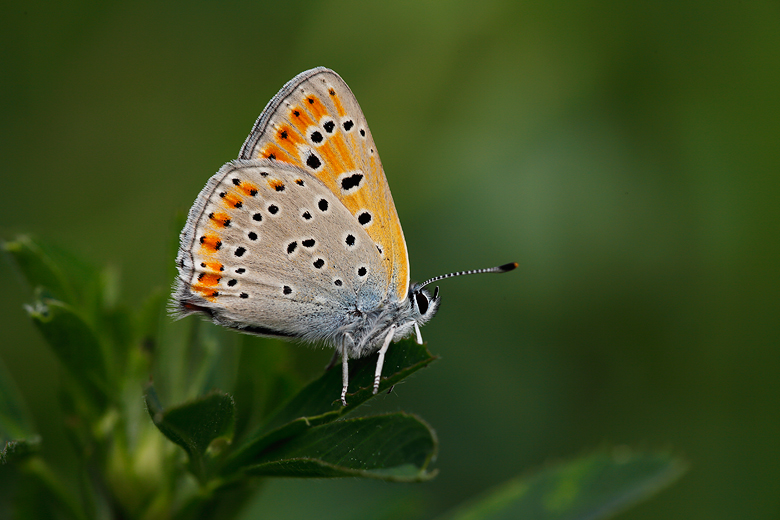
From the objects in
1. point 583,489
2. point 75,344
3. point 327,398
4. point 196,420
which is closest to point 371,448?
point 327,398

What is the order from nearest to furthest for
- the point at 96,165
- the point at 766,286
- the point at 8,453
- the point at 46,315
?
the point at 8,453
the point at 46,315
the point at 766,286
the point at 96,165

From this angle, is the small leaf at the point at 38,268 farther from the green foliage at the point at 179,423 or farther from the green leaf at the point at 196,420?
the green leaf at the point at 196,420

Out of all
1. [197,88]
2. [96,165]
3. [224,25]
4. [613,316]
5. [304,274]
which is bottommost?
[613,316]

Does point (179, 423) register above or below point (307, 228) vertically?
below

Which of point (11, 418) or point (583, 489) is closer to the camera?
point (11, 418)

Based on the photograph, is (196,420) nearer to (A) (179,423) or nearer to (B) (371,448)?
(A) (179,423)

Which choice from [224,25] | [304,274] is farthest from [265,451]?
[224,25]

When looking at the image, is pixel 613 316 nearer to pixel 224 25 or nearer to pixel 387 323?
pixel 387 323
